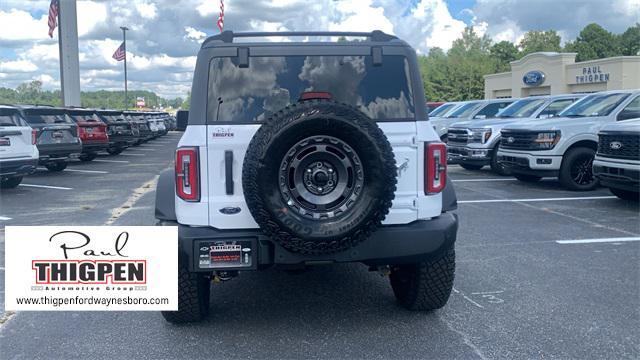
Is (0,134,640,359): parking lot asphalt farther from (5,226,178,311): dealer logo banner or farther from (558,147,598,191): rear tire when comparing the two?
(558,147,598,191): rear tire

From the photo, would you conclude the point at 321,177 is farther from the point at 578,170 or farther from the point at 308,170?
the point at 578,170

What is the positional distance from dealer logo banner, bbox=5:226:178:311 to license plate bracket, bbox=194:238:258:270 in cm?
19

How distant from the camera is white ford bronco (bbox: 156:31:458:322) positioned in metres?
3.59

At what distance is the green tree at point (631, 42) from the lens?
247 ft

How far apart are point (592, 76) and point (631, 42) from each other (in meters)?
45.7

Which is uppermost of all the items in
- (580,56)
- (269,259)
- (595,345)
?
(580,56)

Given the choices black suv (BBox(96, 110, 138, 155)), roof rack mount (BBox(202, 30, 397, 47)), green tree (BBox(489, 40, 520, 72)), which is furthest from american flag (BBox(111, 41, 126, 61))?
green tree (BBox(489, 40, 520, 72))

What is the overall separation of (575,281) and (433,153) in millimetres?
2256

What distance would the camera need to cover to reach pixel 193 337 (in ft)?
13.6

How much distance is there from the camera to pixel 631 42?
249 feet

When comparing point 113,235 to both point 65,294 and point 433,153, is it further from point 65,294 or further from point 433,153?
point 433,153

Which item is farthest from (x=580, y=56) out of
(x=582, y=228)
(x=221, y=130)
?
(x=221, y=130)

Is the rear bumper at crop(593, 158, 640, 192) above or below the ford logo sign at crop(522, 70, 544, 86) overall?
below

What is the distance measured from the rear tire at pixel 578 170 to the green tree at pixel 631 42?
243 ft
